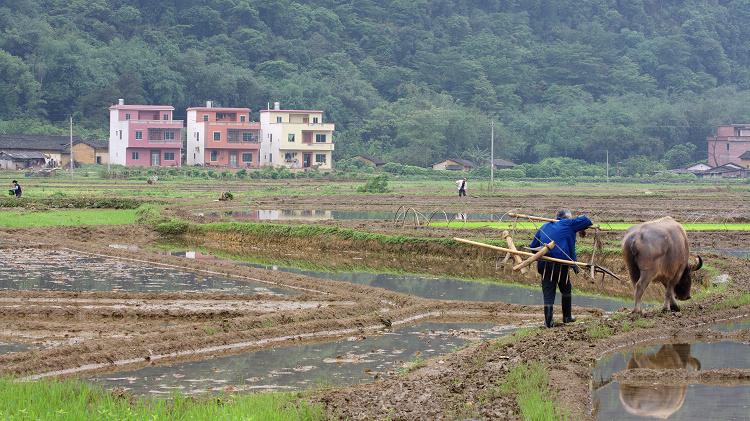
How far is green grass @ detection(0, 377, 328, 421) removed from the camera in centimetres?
657

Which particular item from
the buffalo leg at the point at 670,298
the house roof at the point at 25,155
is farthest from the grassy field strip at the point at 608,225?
the house roof at the point at 25,155

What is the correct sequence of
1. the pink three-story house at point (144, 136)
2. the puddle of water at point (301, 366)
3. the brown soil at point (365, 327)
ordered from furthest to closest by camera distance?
1. the pink three-story house at point (144, 136)
2. the puddle of water at point (301, 366)
3. the brown soil at point (365, 327)

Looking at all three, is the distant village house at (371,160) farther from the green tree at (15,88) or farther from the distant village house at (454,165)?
the green tree at (15,88)

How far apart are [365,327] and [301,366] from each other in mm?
2305

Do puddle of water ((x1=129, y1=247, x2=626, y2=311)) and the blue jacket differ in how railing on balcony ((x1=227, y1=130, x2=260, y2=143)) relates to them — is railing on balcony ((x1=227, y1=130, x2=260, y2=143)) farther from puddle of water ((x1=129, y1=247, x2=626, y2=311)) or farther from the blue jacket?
the blue jacket

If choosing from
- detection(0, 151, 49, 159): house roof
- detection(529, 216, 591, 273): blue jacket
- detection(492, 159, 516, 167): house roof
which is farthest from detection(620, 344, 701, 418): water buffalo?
detection(492, 159, 516, 167): house roof

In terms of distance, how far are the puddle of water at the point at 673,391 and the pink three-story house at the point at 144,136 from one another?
6555 centimetres

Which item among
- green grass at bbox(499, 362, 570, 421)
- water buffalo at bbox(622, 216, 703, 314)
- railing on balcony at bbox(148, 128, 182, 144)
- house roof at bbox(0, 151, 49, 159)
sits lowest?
green grass at bbox(499, 362, 570, 421)

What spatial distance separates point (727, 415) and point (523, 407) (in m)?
1.83

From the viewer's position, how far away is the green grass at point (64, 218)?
84.7ft

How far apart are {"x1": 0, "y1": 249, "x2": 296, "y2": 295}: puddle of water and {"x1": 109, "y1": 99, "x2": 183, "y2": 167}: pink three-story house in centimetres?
5381

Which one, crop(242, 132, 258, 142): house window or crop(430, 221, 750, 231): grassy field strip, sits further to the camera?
crop(242, 132, 258, 142): house window

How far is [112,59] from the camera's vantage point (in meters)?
84.3

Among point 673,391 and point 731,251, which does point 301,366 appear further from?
point 731,251
